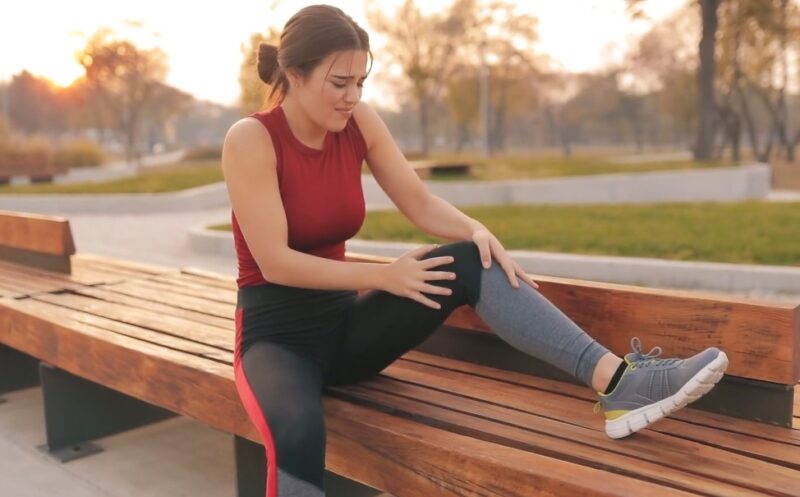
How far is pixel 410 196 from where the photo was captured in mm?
2686

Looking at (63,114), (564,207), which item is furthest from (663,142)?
(564,207)

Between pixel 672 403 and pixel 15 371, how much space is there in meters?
3.48

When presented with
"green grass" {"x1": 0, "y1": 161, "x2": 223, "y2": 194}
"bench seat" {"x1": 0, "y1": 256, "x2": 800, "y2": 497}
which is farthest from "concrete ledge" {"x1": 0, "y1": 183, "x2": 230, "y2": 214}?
"bench seat" {"x1": 0, "y1": 256, "x2": 800, "y2": 497}

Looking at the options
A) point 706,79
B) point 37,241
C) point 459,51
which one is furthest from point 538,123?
point 37,241

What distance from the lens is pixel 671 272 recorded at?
21.6ft

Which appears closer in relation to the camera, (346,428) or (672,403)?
(672,403)

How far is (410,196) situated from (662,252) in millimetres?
5309

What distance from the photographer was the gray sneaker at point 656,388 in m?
1.96

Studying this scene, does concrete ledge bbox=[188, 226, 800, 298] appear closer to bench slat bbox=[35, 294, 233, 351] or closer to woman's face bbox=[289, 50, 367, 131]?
bench slat bbox=[35, 294, 233, 351]

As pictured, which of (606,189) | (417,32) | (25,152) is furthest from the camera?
(417,32)

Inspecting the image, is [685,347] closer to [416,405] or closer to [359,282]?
[416,405]

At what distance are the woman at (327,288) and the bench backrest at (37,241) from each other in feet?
8.05

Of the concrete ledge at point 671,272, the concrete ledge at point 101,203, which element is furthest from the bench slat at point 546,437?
the concrete ledge at point 101,203

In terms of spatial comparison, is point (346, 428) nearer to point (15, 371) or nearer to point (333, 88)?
point (333, 88)
